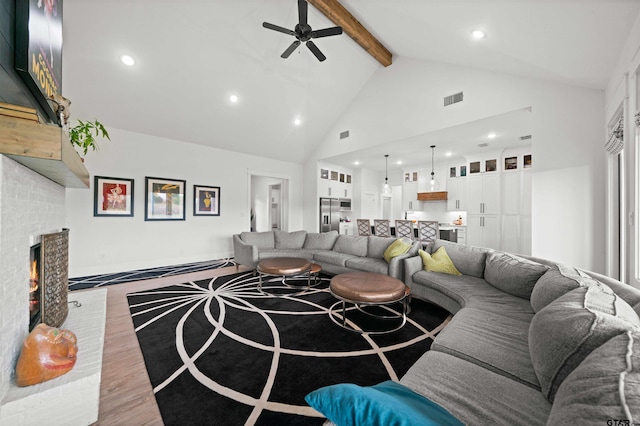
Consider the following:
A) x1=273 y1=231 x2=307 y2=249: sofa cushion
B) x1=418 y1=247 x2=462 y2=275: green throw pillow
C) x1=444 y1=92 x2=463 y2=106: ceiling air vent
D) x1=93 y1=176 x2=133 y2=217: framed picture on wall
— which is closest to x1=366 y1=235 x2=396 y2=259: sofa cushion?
x1=418 y1=247 x2=462 y2=275: green throw pillow

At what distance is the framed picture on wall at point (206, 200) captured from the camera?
585 cm

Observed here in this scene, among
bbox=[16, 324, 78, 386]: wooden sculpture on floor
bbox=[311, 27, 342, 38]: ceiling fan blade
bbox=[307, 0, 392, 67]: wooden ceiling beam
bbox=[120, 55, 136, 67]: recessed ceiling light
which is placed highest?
bbox=[307, 0, 392, 67]: wooden ceiling beam

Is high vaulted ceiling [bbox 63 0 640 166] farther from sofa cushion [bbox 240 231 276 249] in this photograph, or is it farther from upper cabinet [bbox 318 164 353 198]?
sofa cushion [bbox 240 231 276 249]

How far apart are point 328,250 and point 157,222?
376 cm

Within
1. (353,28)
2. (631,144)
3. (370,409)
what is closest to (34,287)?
(370,409)

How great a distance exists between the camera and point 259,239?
5188 mm

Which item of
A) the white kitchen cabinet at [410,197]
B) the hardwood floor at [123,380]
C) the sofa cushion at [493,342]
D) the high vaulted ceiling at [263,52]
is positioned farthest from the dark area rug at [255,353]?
the white kitchen cabinet at [410,197]

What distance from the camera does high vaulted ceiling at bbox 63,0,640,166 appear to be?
2.53 meters

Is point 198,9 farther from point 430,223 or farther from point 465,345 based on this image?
point 430,223

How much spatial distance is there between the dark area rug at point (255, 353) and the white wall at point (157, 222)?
7.07ft

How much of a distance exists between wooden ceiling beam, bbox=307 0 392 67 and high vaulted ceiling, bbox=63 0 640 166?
148 millimetres

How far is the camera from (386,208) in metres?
9.29

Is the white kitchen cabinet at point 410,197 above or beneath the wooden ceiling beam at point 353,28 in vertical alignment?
beneath

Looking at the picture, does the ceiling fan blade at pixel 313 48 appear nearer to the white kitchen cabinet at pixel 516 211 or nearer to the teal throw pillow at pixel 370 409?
the teal throw pillow at pixel 370 409
